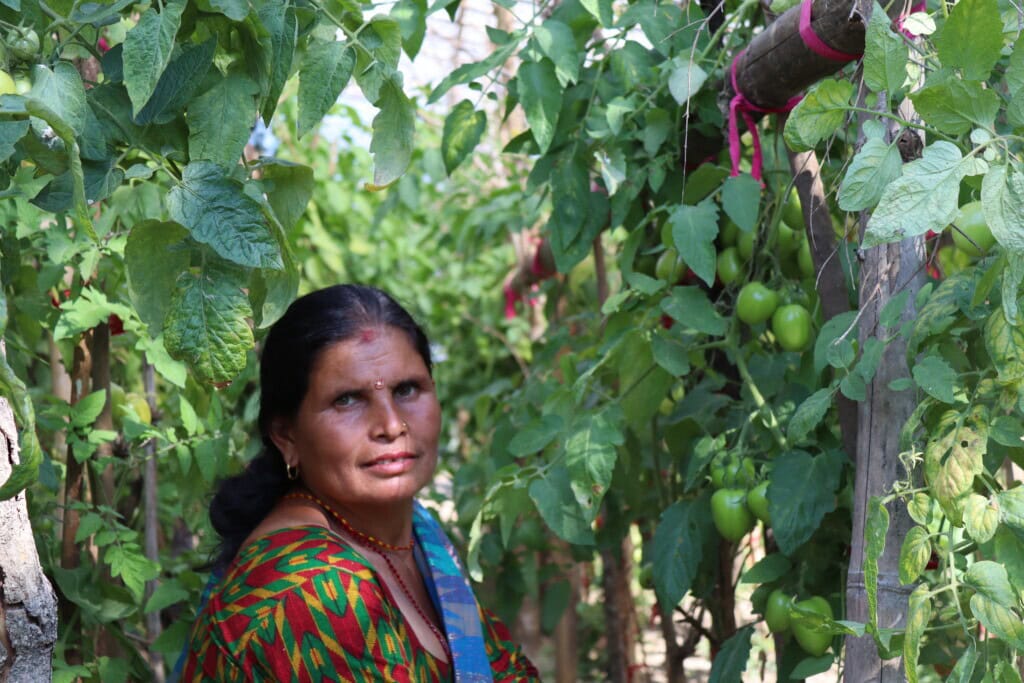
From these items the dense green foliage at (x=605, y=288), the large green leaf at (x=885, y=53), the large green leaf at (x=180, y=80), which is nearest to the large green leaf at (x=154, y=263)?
the dense green foliage at (x=605, y=288)

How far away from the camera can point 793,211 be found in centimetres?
187

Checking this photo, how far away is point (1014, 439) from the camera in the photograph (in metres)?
1.22

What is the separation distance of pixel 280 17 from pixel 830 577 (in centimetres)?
117

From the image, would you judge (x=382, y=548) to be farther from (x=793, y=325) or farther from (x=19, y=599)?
(x=19, y=599)

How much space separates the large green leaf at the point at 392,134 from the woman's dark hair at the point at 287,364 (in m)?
0.52

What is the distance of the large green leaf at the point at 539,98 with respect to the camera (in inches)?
72.7

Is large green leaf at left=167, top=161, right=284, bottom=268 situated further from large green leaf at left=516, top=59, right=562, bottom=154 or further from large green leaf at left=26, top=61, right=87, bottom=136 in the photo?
large green leaf at left=516, top=59, right=562, bottom=154

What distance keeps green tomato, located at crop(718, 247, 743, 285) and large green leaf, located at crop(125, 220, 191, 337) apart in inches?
37.4

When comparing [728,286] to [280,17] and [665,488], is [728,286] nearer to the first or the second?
[665,488]

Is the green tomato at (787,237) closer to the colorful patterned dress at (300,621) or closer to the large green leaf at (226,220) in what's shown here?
the colorful patterned dress at (300,621)

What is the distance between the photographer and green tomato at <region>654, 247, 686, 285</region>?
192 cm

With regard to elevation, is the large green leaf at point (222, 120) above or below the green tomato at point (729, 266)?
above

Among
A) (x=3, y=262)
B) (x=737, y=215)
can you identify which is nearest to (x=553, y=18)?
(x=737, y=215)

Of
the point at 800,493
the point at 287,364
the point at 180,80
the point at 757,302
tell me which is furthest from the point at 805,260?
the point at 180,80
